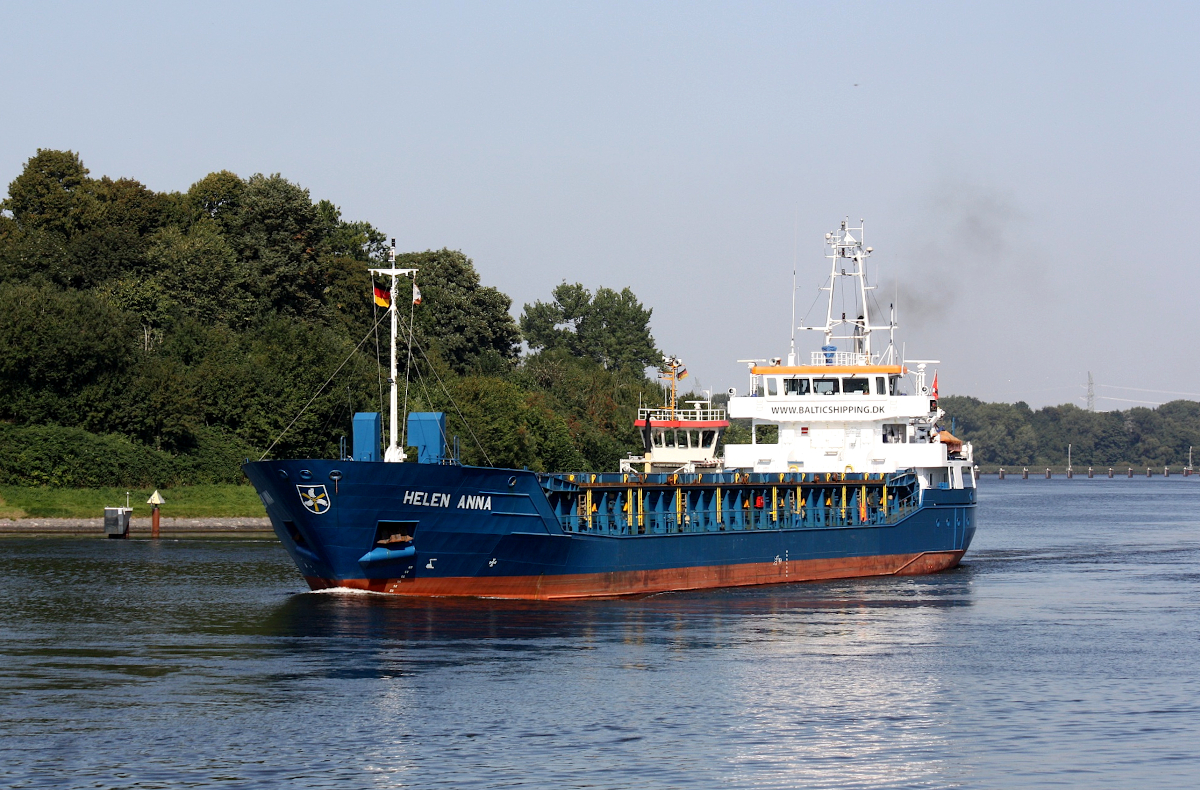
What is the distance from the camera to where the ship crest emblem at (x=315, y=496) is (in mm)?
39031

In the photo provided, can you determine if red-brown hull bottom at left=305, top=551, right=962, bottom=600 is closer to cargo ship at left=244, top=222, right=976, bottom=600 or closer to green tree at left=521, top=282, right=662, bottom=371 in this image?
cargo ship at left=244, top=222, right=976, bottom=600

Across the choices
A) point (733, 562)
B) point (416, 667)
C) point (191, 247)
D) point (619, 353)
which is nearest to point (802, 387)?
point (733, 562)

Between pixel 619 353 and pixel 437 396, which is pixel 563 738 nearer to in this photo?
pixel 437 396

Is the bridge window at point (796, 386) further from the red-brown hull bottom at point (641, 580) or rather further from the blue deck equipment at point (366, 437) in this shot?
the blue deck equipment at point (366, 437)

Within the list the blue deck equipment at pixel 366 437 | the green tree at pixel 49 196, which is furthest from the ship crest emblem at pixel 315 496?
the green tree at pixel 49 196

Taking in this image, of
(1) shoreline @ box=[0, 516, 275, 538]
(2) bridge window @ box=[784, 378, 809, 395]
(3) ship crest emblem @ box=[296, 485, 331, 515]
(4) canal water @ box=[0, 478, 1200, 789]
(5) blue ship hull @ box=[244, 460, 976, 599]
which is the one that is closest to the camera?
(4) canal water @ box=[0, 478, 1200, 789]

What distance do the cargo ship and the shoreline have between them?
99.7ft

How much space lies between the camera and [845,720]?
91.7ft

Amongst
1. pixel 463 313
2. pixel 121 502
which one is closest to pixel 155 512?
pixel 121 502

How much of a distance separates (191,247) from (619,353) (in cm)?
9896

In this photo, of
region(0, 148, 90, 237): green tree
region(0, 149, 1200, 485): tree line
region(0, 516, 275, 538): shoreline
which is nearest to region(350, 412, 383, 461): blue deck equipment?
region(0, 149, 1200, 485): tree line

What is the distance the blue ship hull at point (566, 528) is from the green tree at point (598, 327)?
138548 millimetres

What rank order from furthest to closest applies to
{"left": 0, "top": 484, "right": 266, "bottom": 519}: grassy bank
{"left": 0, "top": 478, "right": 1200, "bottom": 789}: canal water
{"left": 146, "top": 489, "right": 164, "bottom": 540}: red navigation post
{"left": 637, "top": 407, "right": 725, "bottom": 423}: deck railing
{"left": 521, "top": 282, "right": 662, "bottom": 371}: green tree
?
1. {"left": 521, "top": 282, "right": 662, "bottom": 371}: green tree
2. {"left": 637, "top": 407, "right": 725, "bottom": 423}: deck railing
3. {"left": 0, "top": 484, "right": 266, "bottom": 519}: grassy bank
4. {"left": 146, "top": 489, "right": 164, "bottom": 540}: red navigation post
5. {"left": 0, "top": 478, "right": 1200, "bottom": 789}: canal water

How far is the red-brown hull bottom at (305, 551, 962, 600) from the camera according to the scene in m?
41.3
